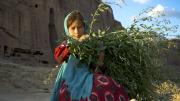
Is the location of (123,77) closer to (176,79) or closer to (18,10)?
(176,79)

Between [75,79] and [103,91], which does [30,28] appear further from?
[103,91]

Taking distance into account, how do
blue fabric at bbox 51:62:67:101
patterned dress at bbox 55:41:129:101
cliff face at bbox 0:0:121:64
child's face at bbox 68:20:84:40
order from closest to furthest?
patterned dress at bbox 55:41:129:101, blue fabric at bbox 51:62:67:101, child's face at bbox 68:20:84:40, cliff face at bbox 0:0:121:64

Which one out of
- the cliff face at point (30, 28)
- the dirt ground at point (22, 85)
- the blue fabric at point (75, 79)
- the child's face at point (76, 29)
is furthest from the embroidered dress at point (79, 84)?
the cliff face at point (30, 28)

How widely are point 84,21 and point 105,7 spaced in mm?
245

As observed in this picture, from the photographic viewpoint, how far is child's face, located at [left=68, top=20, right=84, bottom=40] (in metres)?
5.15

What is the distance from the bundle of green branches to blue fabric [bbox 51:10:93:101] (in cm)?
19

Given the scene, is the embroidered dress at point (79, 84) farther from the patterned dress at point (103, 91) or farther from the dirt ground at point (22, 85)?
the dirt ground at point (22, 85)

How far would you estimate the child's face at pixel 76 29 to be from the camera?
16.9ft

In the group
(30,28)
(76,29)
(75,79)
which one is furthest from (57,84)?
(30,28)

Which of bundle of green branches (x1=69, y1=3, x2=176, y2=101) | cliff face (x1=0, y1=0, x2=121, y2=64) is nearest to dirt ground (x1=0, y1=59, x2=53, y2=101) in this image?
bundle of green branches (x1=69, y1=3, x2=176, y2=101)

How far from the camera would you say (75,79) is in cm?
499

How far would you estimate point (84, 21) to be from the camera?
5.22 meters

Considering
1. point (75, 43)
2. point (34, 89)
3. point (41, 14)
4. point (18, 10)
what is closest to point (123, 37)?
point (75, 43)

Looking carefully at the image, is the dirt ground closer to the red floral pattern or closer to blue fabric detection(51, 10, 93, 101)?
blue fabric detection(51, 10, 93, 101)
